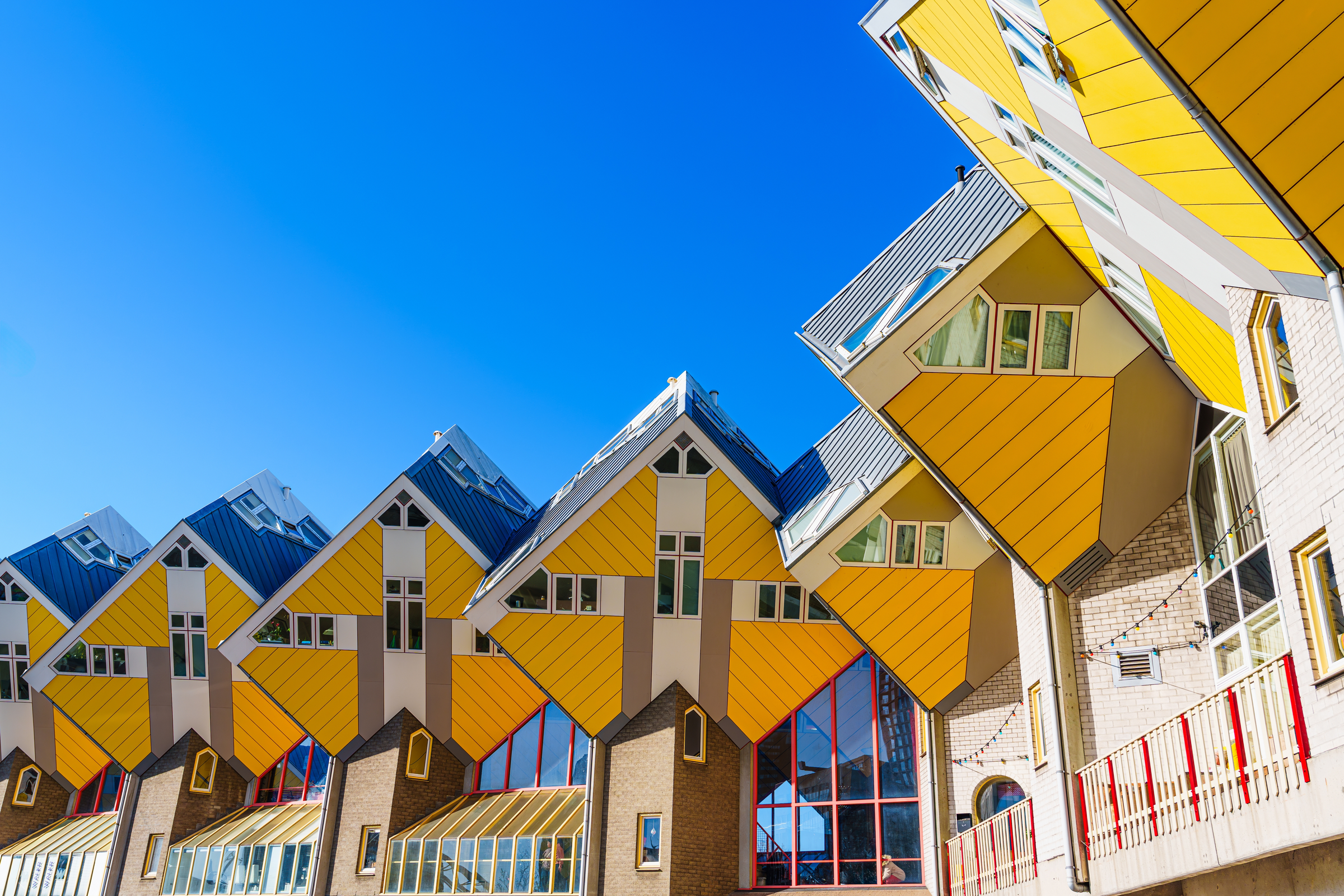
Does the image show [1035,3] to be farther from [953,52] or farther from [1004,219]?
[1004,219]

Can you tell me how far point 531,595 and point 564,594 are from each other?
711 mm

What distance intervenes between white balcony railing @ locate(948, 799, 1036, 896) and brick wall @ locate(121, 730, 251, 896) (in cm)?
2122

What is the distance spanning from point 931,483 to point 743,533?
16.1ft

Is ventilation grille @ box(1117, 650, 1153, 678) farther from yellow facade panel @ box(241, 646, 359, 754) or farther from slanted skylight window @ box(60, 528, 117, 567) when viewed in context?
slanted skylight window @ box(60, 528, 117, 567)

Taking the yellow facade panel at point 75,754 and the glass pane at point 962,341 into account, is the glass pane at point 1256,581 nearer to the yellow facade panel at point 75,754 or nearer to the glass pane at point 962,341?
the glass pane at point 962,341

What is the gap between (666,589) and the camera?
21312mm

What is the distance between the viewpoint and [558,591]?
2125 centimetres

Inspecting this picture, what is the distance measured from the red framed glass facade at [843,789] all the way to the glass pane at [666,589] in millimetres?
3763

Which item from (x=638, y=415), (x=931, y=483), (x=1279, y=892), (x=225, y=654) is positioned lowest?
(x=1279, y=892)

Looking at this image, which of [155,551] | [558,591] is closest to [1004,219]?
[558,591]

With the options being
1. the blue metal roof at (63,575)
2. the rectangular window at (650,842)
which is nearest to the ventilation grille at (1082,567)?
the rectangular window at (650,842)

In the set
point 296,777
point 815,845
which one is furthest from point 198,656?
point 815,845

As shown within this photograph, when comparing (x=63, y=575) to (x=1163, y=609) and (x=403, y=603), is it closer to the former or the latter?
(x=403, y=603)

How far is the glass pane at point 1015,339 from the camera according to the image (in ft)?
45.6
